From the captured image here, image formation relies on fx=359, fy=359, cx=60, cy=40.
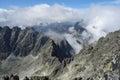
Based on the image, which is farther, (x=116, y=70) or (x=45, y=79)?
(x=45, y=79)

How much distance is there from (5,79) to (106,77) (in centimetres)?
11665

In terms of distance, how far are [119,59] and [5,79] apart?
111 metres

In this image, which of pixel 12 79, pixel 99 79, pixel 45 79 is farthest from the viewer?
pixel 12 79

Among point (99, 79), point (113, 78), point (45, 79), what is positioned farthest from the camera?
point (45, 79)

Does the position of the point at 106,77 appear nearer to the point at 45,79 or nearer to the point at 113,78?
the point at 113,78

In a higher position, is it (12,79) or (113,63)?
(113,63)

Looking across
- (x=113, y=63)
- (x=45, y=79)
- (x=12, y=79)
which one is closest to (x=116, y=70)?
(x=113, y=63)

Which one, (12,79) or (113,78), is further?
(12,79)

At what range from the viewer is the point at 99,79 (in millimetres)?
60656

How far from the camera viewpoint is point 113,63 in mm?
62875

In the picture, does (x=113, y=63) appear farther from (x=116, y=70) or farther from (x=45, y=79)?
(x=45, y=79)

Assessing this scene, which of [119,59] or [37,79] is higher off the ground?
[119,59]

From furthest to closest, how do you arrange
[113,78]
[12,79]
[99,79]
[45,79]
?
1. [12,79]
2. [45,79]
3. [99,79]
4. [113,78]

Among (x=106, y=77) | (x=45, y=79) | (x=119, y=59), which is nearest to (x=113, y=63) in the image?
(x=119, y=59)
